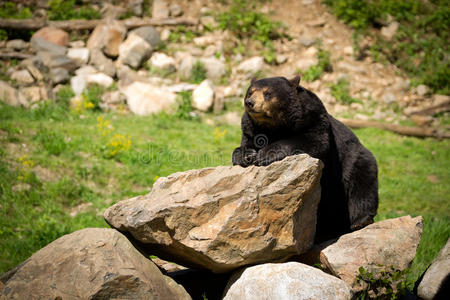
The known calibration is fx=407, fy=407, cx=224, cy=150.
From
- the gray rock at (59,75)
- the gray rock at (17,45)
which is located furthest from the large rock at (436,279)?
the gray rock at (17,45)

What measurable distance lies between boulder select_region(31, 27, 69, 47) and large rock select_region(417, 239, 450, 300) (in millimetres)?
12328

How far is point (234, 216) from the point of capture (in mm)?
3607

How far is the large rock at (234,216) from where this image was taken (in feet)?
11.9

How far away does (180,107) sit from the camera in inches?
451

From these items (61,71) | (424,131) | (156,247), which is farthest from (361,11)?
(156,247)

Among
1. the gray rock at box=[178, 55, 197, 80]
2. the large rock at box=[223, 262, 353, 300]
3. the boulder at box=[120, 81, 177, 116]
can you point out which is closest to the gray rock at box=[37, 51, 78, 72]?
the boulder at box=[120, 81, 177, 116]

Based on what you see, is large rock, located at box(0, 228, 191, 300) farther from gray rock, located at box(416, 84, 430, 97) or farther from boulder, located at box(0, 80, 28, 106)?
gray rock, located at box(416, 84, 430, 97)

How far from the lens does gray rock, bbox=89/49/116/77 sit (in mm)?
12492

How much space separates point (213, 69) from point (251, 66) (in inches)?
55.1

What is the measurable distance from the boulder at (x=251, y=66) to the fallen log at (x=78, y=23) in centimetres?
248

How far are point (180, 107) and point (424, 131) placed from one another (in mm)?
6951

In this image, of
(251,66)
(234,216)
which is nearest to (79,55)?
(251,66)

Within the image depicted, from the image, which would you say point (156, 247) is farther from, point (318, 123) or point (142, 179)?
point (142, 179)

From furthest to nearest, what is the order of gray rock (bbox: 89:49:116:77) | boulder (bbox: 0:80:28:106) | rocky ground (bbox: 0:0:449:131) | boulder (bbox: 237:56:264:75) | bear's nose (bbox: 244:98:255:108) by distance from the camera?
1. boulder (bbox: 237:56:264:75)
2. gray rock (bbox: 89:49:116:77)
3. rocky ground (bbox: 0:0:449:131)
4. boulder (bbox: 0:80:28:106)
5. bear's nose (bbox: 244:98:255:108)
